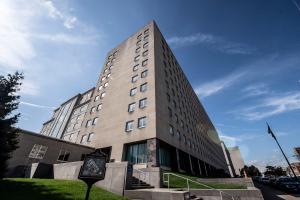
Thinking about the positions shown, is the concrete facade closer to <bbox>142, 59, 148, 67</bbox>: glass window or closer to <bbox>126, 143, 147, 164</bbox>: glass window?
<bbox>126, 143, 147, 164</bbox>: glass window

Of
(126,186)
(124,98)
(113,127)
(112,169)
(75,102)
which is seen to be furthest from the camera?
(75,102)

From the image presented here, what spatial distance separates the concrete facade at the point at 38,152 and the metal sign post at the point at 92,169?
13331 mm

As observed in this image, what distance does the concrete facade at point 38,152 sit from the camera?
17.3 m

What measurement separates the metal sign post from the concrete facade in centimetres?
1333

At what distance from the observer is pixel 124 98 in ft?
86.5

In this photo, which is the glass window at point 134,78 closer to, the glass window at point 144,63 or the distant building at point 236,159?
the glass window at point 144,63

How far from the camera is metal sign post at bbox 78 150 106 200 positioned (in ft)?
19.1

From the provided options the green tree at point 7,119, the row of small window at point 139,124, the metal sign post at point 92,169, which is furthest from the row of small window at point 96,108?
the metal sign post at point 92,169

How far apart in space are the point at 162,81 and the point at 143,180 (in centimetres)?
1693

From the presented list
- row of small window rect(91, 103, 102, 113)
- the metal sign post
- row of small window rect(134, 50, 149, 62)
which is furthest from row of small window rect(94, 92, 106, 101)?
the metal sign post

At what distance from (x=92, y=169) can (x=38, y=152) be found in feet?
60.9

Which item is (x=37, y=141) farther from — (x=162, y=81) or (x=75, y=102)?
(x=75, y=102)

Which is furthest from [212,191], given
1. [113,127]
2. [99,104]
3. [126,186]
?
[99,104]

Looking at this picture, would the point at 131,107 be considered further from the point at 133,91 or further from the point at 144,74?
the point at 144,74
